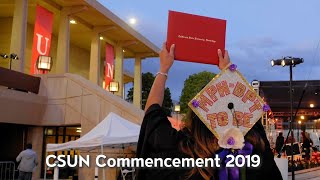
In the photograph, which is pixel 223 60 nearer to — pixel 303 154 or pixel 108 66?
pixel 303 154

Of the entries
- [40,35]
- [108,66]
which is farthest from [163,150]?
[108,66]

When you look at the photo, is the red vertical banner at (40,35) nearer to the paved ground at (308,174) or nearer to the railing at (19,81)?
the railing at (19,81)

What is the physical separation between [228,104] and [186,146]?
0.31 meters

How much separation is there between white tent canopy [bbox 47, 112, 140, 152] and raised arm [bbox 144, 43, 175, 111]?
30.0 ft

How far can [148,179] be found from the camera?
7.00ft

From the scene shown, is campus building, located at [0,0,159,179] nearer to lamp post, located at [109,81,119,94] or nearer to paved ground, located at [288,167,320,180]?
lamp post, located at [109,81,119,94]

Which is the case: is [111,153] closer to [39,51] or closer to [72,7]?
[39,51]

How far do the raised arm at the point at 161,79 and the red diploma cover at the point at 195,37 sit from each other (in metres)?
0.04

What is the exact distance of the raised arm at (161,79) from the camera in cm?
225

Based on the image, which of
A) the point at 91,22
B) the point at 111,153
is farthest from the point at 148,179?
the point at 91,22

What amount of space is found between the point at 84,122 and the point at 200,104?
51.1ft

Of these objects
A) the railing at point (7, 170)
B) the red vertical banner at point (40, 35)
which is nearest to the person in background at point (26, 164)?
the railing at point (7, 170)

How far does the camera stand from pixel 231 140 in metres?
2.02

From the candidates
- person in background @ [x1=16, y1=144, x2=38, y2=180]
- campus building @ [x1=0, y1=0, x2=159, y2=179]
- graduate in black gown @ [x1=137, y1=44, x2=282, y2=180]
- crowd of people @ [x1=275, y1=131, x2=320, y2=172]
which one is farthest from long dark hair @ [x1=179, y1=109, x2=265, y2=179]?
crowd of people @ [x1=275, y1=131, x2=320, y2=172]
